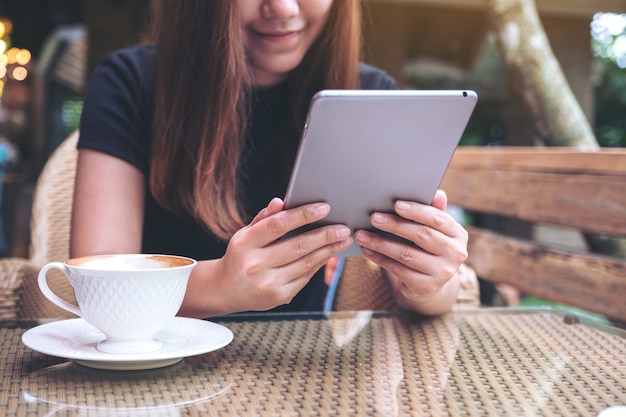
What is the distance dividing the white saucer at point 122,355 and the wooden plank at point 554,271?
4.09 ft

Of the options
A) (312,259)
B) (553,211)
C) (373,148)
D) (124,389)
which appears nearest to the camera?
(124,389)

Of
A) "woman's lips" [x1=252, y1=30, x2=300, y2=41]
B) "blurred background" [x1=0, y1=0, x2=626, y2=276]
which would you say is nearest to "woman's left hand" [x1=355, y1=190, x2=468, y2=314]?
"woman's lips" [x1=252, y1=30, x2=300, y2=41]

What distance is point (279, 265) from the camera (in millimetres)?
880

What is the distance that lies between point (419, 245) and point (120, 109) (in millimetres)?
713

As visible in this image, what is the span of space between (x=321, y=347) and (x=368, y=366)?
4.1 inches

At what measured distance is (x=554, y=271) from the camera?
2020 mm

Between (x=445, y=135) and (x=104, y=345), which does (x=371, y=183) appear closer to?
(x=445, y=135)

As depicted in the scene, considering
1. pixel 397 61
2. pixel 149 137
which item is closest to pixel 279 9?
pixel 149 137

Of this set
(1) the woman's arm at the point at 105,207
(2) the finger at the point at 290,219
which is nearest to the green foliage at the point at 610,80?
(1) the woman's arm at the point at 105,207

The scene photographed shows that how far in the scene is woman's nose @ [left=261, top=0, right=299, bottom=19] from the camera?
119cm

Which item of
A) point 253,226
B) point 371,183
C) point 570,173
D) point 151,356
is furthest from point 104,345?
point 570,173

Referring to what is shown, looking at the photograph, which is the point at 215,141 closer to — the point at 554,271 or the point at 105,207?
the point at 105,207

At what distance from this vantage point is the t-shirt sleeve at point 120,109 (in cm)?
126

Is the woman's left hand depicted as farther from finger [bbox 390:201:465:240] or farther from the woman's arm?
the woman's arm
